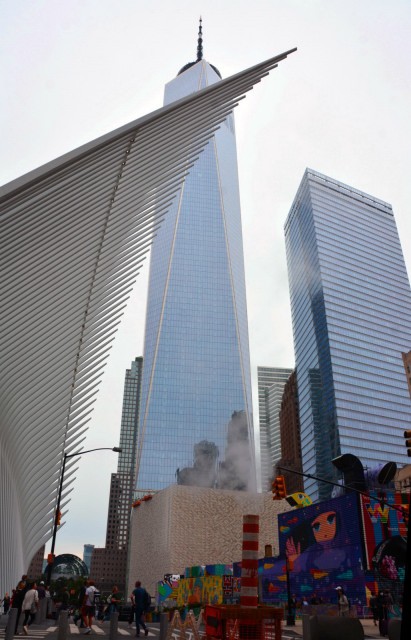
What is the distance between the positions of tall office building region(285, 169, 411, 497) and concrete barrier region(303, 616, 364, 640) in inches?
5448

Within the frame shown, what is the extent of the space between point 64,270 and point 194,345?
13125 cm

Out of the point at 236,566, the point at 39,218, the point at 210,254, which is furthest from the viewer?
the point at 210,254

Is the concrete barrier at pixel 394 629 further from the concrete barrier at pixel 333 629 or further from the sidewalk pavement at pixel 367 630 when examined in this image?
the sidewalk pavement at pixel 367 630

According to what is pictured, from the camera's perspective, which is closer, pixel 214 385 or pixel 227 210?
pixel 214 385

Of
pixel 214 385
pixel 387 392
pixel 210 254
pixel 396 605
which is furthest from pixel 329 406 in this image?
pixel 396 605

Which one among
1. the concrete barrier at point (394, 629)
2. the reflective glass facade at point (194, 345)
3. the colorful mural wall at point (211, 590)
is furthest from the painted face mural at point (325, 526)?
the reflective glass facade at point (194, 345)

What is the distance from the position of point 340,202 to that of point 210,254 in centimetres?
5136

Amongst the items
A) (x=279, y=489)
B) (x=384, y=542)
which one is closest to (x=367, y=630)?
(x=279, y=489)

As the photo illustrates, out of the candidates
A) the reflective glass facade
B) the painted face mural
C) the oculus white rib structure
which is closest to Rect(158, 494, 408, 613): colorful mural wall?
the painted face mural

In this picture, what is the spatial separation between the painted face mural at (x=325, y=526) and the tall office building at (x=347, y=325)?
354 ft

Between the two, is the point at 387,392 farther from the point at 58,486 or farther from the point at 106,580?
the point at 58,486

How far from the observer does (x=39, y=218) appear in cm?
1719

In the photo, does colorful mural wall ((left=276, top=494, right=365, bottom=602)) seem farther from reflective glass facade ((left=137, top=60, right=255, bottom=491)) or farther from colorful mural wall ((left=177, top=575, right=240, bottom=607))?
reflective glass facade ((left=137, top=60, right=255, bottom=491))

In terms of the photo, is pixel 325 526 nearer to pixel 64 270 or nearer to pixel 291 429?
pixel 64 270
